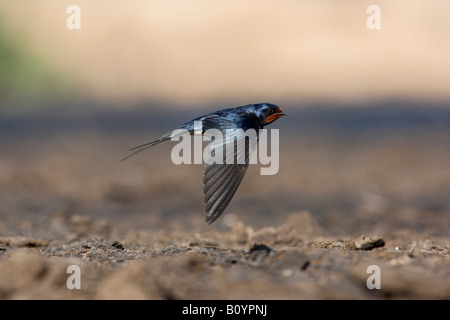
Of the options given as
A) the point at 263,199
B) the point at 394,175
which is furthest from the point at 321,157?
the point at 263,199

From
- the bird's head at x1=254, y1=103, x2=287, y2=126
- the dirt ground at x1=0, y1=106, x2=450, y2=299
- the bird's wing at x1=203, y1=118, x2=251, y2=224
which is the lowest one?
the dirt ground at x1=0, y1=106, x2=450, y2=299

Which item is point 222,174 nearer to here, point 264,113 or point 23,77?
point 264,113

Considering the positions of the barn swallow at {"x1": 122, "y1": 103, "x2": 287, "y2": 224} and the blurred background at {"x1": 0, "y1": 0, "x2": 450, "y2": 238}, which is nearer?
the barn swallow at {"x1": 122, "y1": 103, "x2": 287, "y2": 224}

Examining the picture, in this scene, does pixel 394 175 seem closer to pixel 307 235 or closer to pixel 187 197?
pixel 187 197

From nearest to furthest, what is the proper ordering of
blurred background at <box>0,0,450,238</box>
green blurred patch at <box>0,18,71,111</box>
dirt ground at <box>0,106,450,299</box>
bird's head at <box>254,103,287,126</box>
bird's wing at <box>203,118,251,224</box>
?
dirt ground at <box>0,106,450,299</box>, bird's wing at <box>203,118,251,224</box>, bird's head at <box>254,103,287,126</box>, blurred background at <box>0,0,450,238</box>, green blurred patch at <box>0,18,71,111</box>

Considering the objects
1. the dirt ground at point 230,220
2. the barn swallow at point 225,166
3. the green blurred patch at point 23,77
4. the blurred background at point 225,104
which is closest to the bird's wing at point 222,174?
the barn swallow at point 225,166

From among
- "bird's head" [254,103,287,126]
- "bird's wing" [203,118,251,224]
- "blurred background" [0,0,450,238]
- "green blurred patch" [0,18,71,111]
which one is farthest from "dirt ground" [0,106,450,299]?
"green blurred patch" [0,18,71,111]

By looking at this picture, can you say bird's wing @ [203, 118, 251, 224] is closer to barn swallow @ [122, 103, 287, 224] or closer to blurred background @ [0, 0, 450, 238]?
barn swallow @ [122, 103, 287, 224]
